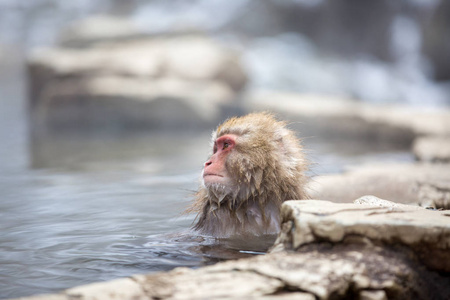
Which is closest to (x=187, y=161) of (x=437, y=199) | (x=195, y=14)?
(x=437, y=199)

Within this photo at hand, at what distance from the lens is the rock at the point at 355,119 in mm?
8898

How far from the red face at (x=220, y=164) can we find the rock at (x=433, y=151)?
3.60 meters

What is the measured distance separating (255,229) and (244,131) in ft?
1.98

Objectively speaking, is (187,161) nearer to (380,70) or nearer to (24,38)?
(380,70)

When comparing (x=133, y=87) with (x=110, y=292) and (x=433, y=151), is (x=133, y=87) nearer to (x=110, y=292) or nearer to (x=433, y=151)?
(x=433, y=151)

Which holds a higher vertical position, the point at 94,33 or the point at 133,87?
the point at 94,33

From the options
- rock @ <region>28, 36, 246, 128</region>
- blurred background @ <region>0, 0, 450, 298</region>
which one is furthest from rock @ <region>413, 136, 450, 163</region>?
rock @ <region>28, 36, 246, 128</region>

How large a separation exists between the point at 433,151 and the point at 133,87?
7.09 meters

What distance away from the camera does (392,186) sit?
4344mm

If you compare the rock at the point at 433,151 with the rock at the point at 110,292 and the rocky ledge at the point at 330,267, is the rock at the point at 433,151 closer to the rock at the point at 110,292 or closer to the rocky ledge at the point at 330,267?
the rocky ledge at the point at 330,267

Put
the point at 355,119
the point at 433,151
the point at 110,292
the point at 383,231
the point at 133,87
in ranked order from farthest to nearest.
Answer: the point at 133,87 → the point at 355,119 → the point at 433,151 → the point at 383,231 → the point at 110,292

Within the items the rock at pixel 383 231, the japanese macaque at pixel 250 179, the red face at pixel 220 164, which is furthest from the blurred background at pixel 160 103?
the rock at pixel 383 231

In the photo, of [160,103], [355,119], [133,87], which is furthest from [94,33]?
[355,119]

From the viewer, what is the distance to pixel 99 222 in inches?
152
